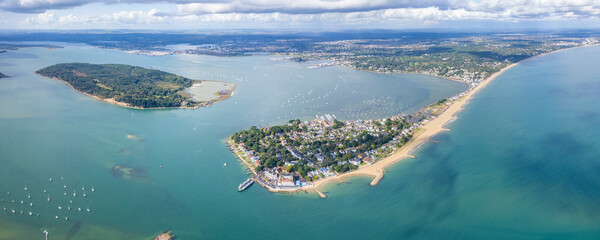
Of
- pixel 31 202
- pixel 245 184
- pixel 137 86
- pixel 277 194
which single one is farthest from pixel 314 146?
pixel 137 86

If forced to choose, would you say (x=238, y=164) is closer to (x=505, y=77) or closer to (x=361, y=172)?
(x=361, y=172)

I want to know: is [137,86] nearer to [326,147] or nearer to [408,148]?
[326,147]

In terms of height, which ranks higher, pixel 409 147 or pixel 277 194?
pixel 409 147

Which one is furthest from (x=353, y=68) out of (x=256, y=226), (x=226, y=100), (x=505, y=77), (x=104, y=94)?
(x=256, y=226)

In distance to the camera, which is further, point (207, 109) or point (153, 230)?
point (207, 109)

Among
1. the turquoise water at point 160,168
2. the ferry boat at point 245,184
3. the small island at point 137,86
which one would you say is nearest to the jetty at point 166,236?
the turquoise water at point 160,168
